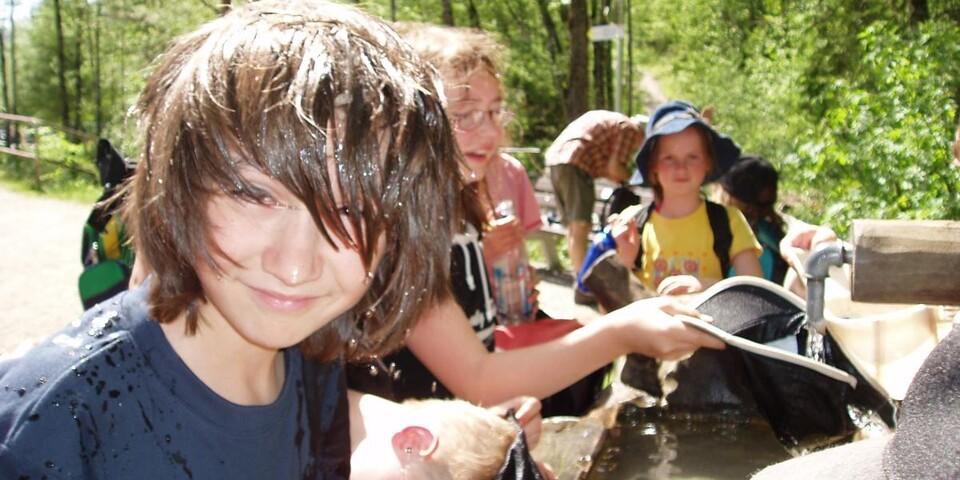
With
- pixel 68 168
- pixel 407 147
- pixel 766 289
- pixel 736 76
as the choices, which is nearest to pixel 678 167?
pixel 766 289

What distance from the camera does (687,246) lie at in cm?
347

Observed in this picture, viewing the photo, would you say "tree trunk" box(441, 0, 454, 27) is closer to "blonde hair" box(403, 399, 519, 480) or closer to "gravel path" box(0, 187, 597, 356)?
"gravel path" box(0, 187, 597, 356)

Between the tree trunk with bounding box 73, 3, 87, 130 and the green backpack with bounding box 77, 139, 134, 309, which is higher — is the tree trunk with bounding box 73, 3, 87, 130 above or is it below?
above

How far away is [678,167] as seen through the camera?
359cm

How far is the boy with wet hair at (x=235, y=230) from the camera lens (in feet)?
3.47

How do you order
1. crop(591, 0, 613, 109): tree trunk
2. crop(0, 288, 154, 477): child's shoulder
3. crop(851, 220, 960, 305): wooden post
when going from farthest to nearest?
crop(591, 0, 613, 109): tree trunk, crop(851, 220, 960, 305): wooden post, crop(0, 288, 154, 477): child's shoulder

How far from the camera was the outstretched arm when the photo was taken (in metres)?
2.04

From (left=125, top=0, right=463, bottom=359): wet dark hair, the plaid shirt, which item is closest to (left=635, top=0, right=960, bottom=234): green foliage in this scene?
the plaid shirt

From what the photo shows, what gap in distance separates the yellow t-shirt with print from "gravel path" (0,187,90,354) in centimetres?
364

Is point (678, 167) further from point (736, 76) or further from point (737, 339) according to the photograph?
point (736, 76)

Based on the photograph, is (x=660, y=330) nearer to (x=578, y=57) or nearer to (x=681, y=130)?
(x=681, y=130)

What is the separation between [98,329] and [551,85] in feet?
76.2

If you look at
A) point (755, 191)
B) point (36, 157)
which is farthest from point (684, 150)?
point (36, 157)

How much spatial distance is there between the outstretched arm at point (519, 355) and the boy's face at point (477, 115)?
514 mm
